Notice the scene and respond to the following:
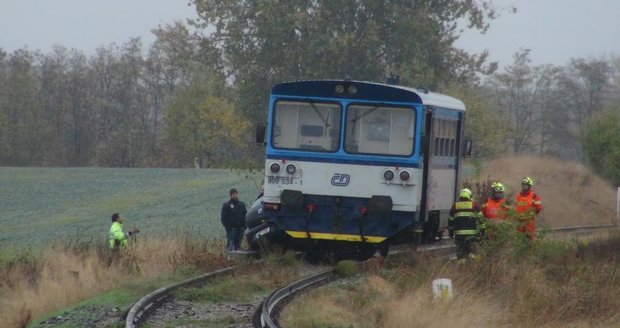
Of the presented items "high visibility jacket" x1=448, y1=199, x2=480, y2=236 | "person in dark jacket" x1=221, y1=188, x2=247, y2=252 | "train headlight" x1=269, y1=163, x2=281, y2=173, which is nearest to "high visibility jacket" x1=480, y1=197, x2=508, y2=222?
"high visibility jacket" x1=448, y1=199, x2=480, y2=236

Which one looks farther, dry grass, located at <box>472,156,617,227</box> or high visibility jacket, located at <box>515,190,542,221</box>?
dry grass, located at <box>472,156,617,227</box>

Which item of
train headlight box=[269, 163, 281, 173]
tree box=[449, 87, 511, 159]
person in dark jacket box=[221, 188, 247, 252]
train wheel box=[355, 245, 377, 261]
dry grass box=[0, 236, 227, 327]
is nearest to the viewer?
dry grass box=[0, 236, 227, 327]

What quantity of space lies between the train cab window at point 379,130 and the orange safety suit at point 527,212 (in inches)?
83.8

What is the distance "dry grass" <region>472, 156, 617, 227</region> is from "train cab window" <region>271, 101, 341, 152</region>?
1891 centimetres

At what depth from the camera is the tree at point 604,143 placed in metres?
45.1

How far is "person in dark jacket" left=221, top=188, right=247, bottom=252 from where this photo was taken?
72.7ft

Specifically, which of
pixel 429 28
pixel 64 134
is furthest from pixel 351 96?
pixel 64 134

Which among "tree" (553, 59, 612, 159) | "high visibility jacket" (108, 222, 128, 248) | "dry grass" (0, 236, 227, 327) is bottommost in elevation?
"dry grass" (0, 236, 227, 327)

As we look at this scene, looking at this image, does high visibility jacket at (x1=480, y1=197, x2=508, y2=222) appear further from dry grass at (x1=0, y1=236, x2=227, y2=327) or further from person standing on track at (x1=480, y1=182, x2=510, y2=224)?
dry grass at (x1=0, y1=236, x2=227, y2=327)

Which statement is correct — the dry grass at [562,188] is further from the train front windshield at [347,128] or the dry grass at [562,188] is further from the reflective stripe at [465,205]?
the reflective stripe at [465,205]

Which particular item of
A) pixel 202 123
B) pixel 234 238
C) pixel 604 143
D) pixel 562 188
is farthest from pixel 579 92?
pixel 234 238

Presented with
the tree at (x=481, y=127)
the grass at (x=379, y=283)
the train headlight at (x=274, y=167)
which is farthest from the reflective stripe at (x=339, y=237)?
the tree at (x=481, y=127)

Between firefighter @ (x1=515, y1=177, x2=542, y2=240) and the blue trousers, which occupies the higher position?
firefighter @ (x1=515, y1=177, x2=542, y2=240)

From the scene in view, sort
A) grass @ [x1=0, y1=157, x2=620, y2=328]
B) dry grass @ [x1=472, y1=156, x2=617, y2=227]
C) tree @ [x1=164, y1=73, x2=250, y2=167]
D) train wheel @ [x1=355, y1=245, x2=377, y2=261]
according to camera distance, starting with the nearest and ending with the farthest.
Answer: grass @ [x1=0, y1=157, x2=620, y2=328] → train wheel @ [x1=355, y1=245, x2=377, y2=261] → dry grass @ [x1=472, y1=156, x2=617, y2=227] → tree @ [x1=164, y1=73, x2=250, y2=167]
